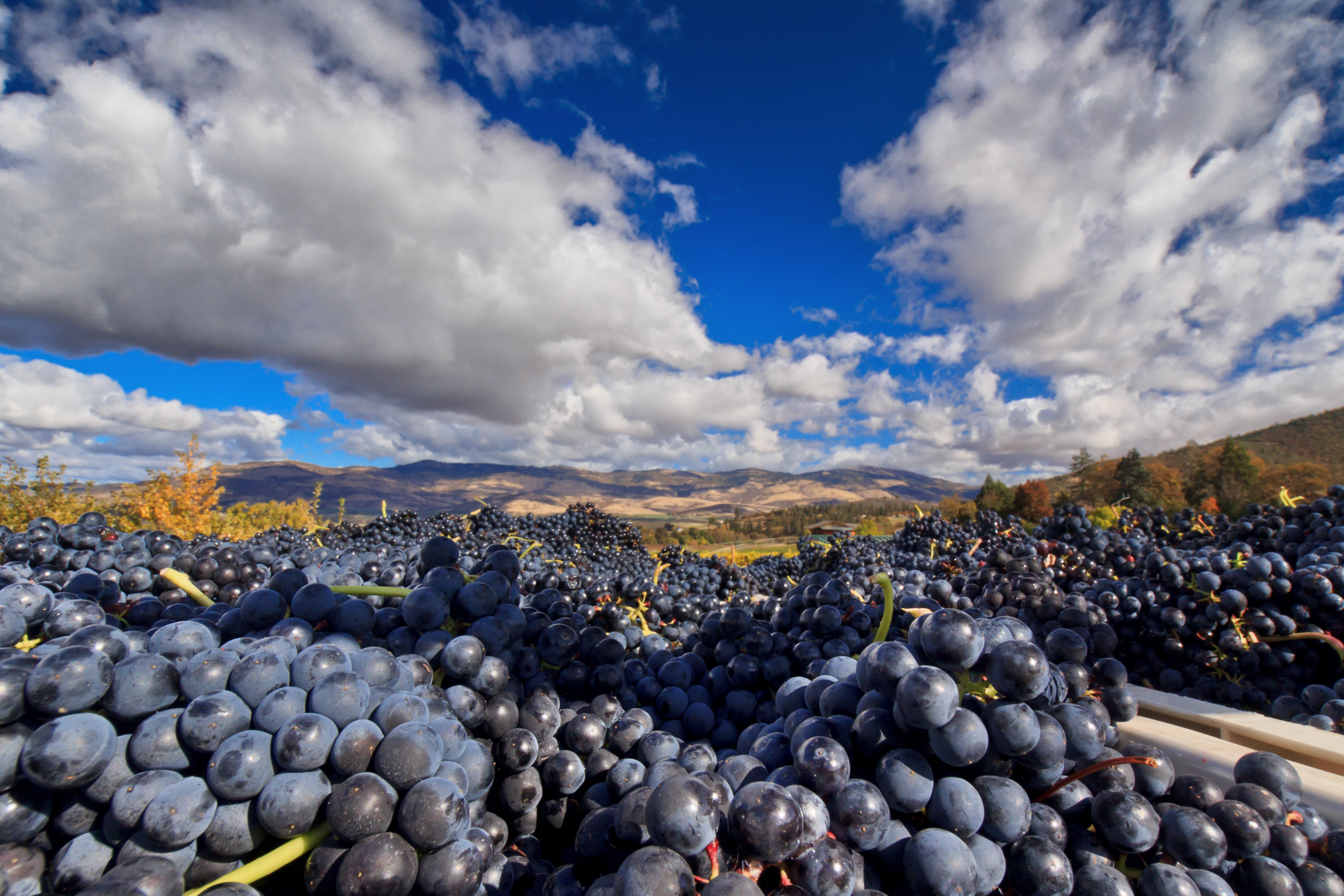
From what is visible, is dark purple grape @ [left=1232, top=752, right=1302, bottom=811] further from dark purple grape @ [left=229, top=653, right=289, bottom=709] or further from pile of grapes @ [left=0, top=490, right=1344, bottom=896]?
dark purple grape @ [left=229, top=653, right=289, bottom=709]

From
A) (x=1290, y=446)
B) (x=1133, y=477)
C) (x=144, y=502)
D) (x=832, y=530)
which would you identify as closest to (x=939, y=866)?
(x=832, y=530)

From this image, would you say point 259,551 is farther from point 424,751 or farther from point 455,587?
point 424,751

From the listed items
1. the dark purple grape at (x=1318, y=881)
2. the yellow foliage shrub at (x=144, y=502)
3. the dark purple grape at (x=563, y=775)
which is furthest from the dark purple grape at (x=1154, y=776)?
the yellow foliage shrub at (x=144, y=502)

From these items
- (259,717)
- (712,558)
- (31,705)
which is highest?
(31,705)

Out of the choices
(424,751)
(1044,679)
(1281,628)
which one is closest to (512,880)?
(424,751)

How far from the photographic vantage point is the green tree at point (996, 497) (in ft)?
134

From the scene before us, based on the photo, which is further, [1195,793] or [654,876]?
[1195,793]

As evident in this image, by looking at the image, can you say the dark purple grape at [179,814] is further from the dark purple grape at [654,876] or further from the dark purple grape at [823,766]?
the dark purple grape at [823,766]

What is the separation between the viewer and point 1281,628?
2.99m

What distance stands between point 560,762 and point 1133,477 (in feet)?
222

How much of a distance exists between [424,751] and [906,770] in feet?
4.03

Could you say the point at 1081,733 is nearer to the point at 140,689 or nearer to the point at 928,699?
the point at 928,699

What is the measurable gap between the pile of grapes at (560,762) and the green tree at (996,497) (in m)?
41.7

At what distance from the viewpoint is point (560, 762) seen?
1756 millimetres
